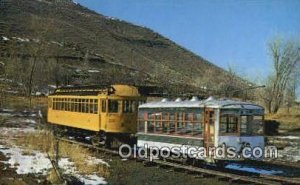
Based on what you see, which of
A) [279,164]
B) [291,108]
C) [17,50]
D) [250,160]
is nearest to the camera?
[250,160]

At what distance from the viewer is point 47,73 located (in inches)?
2827

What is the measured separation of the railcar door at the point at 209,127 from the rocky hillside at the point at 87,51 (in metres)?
45.4

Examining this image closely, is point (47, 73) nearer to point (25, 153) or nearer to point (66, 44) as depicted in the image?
point (66, 44)

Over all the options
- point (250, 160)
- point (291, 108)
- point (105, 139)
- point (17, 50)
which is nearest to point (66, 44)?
point (17, 50)

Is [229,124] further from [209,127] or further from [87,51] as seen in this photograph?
[87,51]

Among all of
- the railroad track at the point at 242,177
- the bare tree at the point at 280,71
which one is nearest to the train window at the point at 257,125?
the railroad track at the point at 242,177

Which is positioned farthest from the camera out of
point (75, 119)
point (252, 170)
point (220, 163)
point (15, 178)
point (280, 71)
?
point (280, 71)

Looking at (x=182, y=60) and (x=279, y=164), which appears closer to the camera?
(x=279, y=164)

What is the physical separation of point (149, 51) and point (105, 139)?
107259 mm

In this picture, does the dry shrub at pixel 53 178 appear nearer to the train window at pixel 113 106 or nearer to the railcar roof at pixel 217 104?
the railcar roof at pixel 217 104

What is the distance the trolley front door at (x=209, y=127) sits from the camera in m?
16.5

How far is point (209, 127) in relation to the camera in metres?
16.6

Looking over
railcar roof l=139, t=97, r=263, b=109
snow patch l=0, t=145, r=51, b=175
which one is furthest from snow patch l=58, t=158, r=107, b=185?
railcar roof l=139, t=97, r=263, b=109

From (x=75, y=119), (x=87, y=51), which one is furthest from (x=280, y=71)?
(x=87, y=51)
